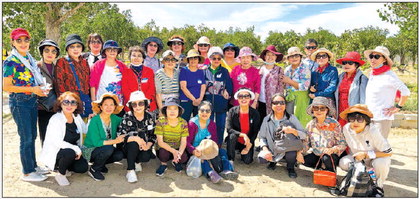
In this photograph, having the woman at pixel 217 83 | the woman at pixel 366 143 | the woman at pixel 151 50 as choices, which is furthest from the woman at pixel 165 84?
the woman at pixel 366 143

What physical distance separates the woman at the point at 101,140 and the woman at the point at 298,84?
9.83 ft

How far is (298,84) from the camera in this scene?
5.46 metres

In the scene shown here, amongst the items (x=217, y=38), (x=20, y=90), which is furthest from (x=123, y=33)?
(x=20, y=90)

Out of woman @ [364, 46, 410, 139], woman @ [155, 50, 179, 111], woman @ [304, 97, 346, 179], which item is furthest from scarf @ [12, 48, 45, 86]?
woman @ [364, 46, 410, 139]

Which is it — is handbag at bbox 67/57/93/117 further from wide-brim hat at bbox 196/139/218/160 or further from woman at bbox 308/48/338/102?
woman at bbox 308/48/338/102

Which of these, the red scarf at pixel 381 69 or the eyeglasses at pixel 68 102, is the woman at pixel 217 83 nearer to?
the eyeglasses at pixel 68 102

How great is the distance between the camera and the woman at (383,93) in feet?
15.0

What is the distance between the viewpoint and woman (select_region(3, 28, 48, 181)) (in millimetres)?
4012

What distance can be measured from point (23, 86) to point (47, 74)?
1.44ft

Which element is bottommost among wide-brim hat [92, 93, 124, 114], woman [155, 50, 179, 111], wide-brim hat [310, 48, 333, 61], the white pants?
the white pants

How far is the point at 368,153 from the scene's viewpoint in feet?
13.5

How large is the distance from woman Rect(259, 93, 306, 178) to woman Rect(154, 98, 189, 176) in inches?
49.5

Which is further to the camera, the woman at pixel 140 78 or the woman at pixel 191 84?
the woman at pixel 191 84

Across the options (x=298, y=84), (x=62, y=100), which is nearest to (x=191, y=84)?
(x=298, y=84)
